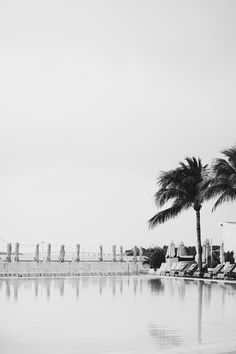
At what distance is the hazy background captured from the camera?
15.3 metres

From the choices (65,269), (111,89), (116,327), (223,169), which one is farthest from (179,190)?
(116,327)

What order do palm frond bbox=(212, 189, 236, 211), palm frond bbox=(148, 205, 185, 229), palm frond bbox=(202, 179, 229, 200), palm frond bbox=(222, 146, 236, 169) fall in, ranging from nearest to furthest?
palm frond bbox=(222, 146, 236, 169), palm frond bbox=(212, 189, 236, 211), palm frond bbox=(202, 179, 229, 200), palm frond bbox=(148, 205, 185, 229)

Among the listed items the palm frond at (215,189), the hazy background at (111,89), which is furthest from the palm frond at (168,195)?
the palm frond at (215,189)

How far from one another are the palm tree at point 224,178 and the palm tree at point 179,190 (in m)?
4.33

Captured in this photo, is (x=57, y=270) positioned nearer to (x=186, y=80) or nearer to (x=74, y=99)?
(x=74, y=99)

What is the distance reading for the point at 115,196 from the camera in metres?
31.1

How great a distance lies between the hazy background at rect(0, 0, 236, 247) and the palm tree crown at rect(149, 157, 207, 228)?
0.67m

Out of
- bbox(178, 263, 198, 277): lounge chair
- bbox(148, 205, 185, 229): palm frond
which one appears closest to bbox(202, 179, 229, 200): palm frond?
bbox(148, 205, 185, 229): palm frond

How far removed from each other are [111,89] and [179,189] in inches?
395

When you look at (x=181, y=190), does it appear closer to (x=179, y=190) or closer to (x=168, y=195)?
(x=179, y=190)

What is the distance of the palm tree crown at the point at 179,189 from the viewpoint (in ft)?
88.0

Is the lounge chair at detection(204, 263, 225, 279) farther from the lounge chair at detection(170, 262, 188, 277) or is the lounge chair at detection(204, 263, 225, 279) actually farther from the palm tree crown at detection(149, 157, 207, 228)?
the palm tree crown at detection(149, 157, 207, 228)

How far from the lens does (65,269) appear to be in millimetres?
29672

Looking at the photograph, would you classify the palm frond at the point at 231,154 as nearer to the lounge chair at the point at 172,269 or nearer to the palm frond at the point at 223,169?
the palm frond at the point at 223,169
